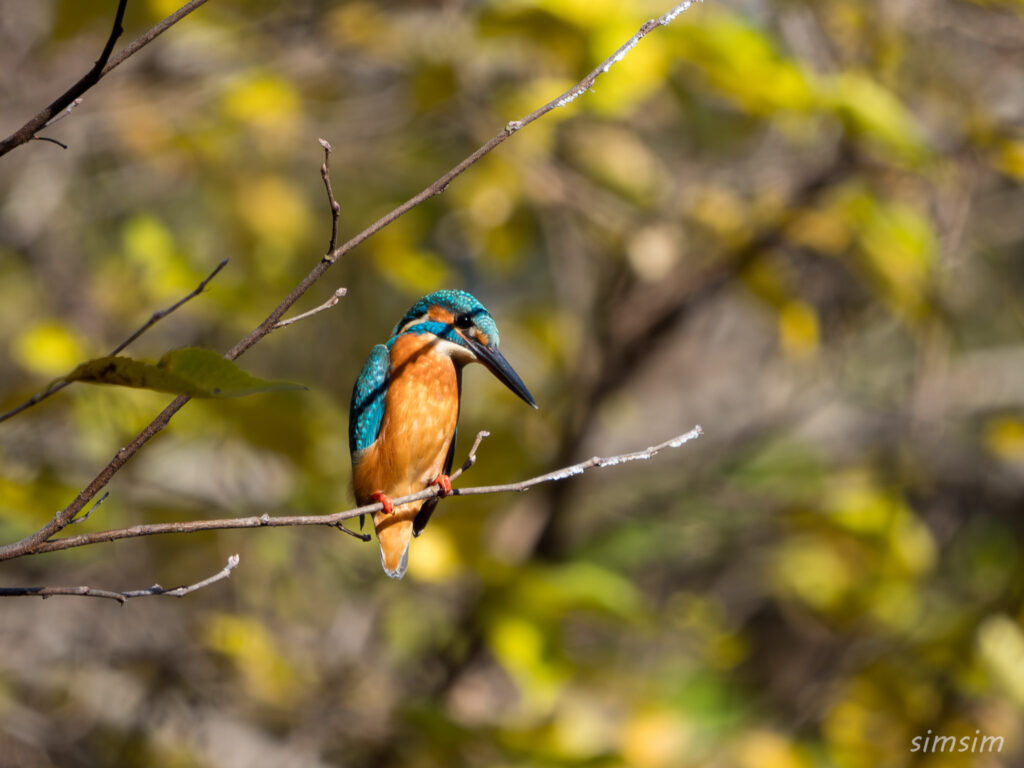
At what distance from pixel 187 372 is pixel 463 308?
647mm

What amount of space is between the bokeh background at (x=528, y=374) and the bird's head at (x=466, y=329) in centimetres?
87

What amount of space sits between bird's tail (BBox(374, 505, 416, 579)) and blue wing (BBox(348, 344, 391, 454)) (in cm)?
13

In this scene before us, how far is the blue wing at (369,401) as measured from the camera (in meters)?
1.72

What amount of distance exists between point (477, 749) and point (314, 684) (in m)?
1.27

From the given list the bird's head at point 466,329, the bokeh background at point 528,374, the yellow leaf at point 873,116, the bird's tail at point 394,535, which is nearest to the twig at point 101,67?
the bird's head at point 466,329

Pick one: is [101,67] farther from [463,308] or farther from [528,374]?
[528,374]

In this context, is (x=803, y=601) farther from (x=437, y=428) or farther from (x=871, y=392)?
(x=437, y=428)

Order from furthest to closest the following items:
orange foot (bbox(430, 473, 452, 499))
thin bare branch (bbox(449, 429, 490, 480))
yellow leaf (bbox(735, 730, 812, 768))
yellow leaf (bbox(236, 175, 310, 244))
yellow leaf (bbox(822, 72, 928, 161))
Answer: yellow leaf (bbox(236, 175, 310, 244)) < yellow leaf (bbox(735, 730, 812, 768)) < yellow leaf (bbox(822, 72, 928, 161)) < orange foot (bbox(430, 473, 452, 499)) < thin bare branch (bbox(449, 429, 490, 480))

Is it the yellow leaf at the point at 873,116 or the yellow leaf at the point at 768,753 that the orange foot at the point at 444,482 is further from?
the yellow leaf at the point at 768,753

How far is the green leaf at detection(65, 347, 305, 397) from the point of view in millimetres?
1007

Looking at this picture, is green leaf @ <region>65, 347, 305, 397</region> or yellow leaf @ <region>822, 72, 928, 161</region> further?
yellow leaf @ <region>822, 72, 928, 161</region>

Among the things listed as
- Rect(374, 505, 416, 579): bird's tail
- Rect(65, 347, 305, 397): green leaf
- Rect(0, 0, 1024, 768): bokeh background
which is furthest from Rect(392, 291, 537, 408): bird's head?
Rect(0, 0, 1024, 768): bokeh background

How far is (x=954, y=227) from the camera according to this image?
3.14 m

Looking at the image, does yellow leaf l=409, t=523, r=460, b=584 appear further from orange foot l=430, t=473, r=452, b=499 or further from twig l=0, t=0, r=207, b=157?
twig l=0, t=0, r=207, b=157
